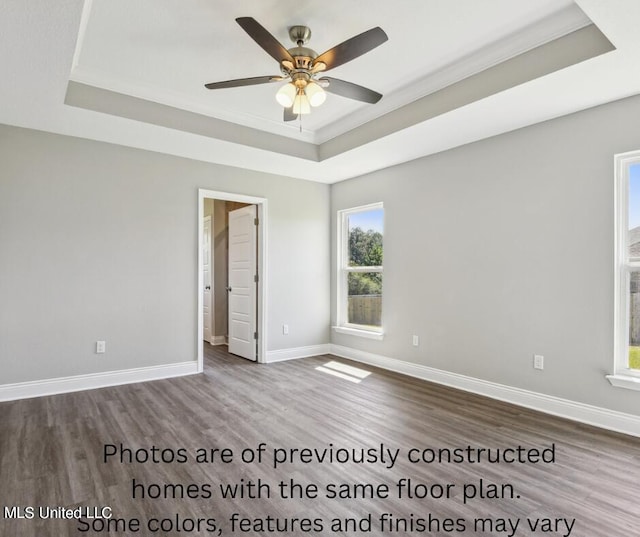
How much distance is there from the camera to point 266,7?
2.53m

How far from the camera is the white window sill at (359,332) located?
514 cm

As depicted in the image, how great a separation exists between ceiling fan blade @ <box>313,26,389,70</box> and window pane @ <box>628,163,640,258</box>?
230 cm

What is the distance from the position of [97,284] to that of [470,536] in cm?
390

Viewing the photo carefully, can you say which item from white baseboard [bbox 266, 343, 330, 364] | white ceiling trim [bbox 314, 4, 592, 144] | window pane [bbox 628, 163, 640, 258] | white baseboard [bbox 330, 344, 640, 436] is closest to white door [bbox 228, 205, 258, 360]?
white baseboard [bbox 266, 343, 330, 364]

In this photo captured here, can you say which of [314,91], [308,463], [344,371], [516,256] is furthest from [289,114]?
[344,371]

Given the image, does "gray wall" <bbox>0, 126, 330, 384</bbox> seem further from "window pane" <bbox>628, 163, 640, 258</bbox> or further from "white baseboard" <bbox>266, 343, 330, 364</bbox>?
"window pane" <bbox>628, 163, 640, 258</bbox>

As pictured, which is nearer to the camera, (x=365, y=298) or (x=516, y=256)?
(x=516, y=256)

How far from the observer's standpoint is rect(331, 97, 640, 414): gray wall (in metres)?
3.19

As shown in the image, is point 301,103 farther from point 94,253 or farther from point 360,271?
point 360,271

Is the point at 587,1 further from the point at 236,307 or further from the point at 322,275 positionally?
the point at 236,307

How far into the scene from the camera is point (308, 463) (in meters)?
2.53

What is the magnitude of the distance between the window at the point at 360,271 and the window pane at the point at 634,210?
8.64 ft

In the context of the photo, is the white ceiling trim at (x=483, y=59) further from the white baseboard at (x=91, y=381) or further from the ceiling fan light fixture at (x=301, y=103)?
the white baseboard at (x=91, y=381)

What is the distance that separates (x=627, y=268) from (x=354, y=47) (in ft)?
8.65
